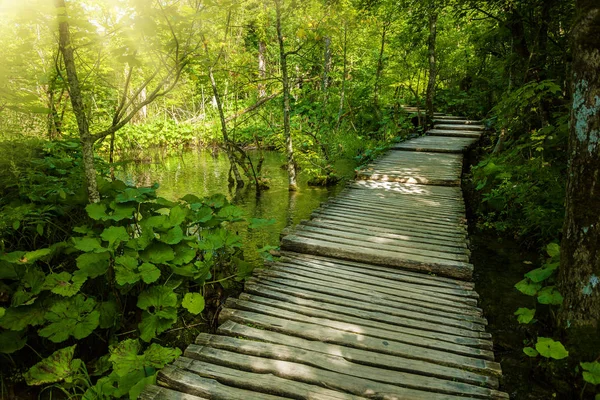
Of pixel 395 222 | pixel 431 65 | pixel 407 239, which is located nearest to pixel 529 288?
pixel 407 239

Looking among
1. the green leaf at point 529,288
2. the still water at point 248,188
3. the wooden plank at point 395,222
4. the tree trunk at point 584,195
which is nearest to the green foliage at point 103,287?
the wooden plank at point 395,222

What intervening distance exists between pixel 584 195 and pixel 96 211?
4110 millimetres

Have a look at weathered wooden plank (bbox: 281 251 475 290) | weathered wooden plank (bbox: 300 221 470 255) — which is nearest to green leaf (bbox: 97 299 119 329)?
weathered wooden plank (bbox: 281 251 475 290)

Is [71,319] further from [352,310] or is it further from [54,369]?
[352,310]

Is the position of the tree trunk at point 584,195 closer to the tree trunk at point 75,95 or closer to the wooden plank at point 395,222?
the wooden plank at point 395,222

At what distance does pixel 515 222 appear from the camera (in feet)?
21.9

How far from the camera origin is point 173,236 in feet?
11.3

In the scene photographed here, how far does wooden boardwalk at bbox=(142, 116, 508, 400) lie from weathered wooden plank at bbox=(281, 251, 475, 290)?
11mm

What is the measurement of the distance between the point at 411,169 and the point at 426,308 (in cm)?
545

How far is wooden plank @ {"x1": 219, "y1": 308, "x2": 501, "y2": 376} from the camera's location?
262 cm

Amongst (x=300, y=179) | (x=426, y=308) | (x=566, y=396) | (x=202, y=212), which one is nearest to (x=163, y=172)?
(x=300, y=179)

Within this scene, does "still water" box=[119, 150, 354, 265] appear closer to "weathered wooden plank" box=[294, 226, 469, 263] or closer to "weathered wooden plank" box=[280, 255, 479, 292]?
"weathered wooden plank" box=[294, 226, 469, 263]

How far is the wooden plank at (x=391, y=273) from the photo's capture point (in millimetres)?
3770

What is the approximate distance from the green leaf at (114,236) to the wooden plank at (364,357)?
47.5 inches
